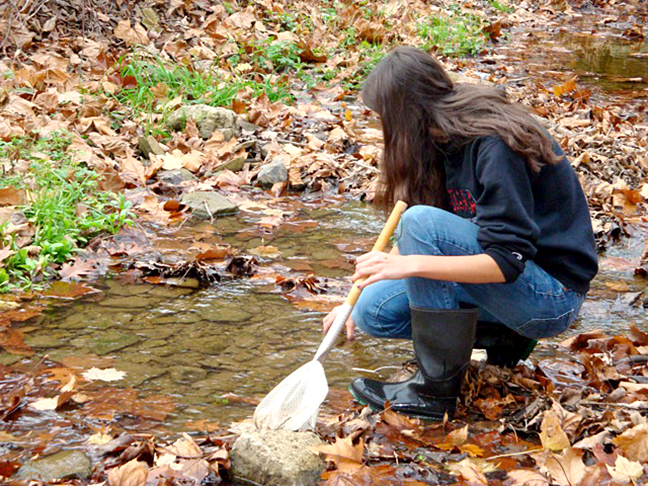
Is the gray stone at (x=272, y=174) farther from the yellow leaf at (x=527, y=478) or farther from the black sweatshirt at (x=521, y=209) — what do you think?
the yellow leaf at (x=527, y=478)

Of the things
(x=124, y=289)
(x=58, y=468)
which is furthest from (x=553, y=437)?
(x=124, y=289)

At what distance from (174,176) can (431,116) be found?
9.34 feet

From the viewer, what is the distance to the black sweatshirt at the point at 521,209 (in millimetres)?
2416

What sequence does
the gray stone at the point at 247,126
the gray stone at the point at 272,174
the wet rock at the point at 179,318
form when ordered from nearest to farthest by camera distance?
the wet rock at the point at 179,318 → the gray stone at the point at 272,174 → the gray stone at the point at 247,126

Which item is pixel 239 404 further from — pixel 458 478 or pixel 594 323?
pixel 594 323

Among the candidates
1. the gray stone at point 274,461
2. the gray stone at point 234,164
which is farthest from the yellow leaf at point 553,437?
the gray stone at point 234,164

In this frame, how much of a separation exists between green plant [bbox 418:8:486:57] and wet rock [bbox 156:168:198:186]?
4964mm

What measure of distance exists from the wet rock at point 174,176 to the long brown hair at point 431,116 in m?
2.65

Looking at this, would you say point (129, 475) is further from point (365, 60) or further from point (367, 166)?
point (365, 60)

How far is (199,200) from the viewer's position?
4.73 m

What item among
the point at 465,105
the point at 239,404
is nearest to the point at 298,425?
the point at 239,404

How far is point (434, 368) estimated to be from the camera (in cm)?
264

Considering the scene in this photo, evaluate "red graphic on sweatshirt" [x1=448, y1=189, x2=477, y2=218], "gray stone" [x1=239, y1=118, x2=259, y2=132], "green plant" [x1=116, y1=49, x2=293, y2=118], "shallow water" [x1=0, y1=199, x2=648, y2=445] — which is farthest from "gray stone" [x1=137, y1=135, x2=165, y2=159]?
"red graphic on sweatshirt" [x1=448, y1=189, x2=477, y2=218]

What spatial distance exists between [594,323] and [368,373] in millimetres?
1146
